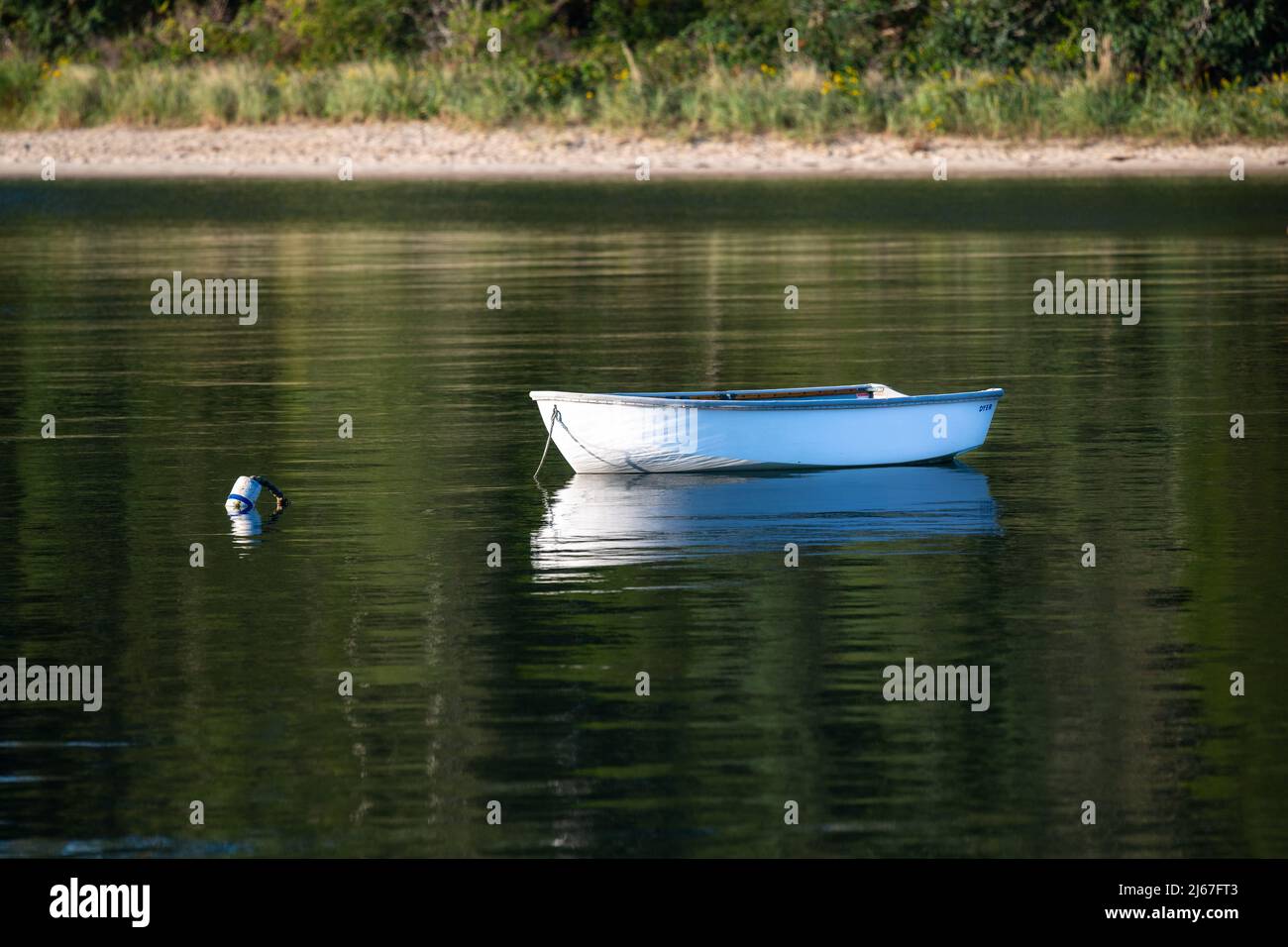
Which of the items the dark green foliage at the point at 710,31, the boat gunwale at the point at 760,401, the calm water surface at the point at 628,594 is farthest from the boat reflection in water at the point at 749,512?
the dark green foliage at the point at 710,31

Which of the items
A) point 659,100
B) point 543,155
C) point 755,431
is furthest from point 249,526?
point 659,100

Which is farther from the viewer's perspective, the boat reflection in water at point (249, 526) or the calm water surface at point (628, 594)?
the boat reflection in water at point (249, 526)

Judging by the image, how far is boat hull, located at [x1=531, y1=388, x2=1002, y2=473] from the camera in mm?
20828

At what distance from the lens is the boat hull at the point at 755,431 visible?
68.3 feet

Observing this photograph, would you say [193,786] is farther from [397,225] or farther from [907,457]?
[397,225]

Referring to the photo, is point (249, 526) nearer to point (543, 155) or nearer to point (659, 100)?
point (543, 155)

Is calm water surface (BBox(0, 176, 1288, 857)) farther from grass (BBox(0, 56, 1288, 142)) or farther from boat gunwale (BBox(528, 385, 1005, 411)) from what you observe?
grass (BBox(0, 56, 1288, 142))

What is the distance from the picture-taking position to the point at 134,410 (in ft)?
86.0

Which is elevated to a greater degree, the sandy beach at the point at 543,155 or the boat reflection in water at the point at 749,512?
the sandy beach at the point at 543,155

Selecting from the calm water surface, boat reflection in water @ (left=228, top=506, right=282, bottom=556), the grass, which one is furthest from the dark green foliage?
boat reflection in water @ (left=228, top=506, right=282, bottom=556)

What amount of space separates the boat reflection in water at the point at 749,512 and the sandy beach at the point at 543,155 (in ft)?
134

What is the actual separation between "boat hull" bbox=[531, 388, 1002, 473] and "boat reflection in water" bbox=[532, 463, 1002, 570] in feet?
0.48

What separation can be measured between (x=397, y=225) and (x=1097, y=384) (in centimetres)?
2722

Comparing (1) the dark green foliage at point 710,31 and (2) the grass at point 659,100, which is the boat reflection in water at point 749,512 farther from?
(1) the dark green foliage at point 710,31
